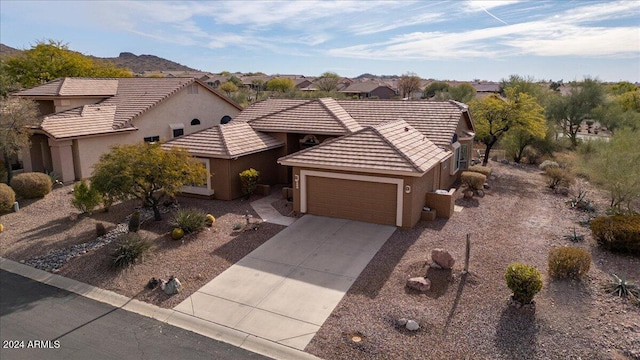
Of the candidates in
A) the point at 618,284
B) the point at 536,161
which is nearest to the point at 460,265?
the point at 618,284

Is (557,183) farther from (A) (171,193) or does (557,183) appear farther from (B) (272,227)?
(A) (171,193)

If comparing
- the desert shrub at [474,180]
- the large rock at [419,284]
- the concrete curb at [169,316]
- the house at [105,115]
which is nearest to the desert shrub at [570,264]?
the large rock at [419,284]

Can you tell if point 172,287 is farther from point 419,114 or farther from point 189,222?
point 419,114

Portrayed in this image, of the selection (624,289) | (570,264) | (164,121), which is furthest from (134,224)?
(624,289)

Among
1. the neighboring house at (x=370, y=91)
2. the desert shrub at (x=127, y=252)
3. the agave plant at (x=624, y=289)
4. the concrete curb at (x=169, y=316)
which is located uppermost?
the neighboring house at (x=370, y=91)

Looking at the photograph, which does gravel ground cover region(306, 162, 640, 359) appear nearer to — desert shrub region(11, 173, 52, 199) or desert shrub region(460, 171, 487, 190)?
desert shrub region(460, 171, 487, 190)

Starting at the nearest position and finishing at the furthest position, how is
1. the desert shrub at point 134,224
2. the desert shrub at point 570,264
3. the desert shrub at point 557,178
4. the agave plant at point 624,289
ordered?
the agave plant at point 624,289 → the desert shrub at point 570,264 → the desert shrub at point 134,224 → the desert shrub at point 557,178

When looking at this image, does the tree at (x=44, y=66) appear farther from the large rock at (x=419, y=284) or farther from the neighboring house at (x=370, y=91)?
the neighboring house at (x=370, y=91)
